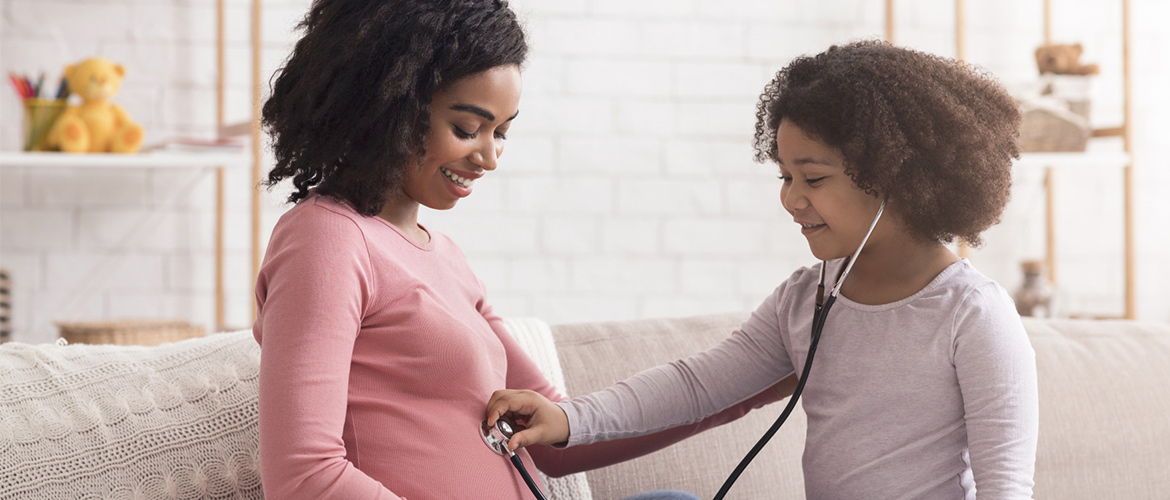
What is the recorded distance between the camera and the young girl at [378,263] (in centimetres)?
90

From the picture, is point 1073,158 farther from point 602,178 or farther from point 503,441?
point 503,441

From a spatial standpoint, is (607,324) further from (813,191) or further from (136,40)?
(136,40)

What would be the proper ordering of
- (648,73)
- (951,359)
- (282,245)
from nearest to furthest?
(282,245) → (951,359) → (648,73)

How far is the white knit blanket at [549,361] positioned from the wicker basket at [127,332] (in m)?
Answer: 1.16

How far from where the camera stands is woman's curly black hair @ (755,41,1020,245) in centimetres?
113

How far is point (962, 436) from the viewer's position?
1.09m

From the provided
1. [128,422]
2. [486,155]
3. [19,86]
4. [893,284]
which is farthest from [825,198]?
[19,86]

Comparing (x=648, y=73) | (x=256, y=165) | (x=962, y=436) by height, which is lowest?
(x=962, y=436)

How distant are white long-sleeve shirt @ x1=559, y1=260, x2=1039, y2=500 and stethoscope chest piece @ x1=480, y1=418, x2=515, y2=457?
116 millimetres

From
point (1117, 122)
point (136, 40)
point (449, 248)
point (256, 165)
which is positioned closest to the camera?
point (449, 248)

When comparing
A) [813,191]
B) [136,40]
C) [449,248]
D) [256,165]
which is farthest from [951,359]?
[136,40]

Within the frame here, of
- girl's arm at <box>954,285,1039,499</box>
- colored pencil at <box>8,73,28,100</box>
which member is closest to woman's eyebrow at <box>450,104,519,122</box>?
girl's arm at <box>954,285,1039,499</box>

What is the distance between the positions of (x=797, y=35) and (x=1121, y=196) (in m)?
→ 1.23

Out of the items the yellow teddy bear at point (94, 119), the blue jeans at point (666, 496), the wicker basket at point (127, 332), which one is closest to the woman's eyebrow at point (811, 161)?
the blue jeans at point (666, 496)
